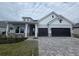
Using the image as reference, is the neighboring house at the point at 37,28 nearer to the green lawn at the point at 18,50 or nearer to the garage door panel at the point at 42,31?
the garage door panel at the point at 42,31

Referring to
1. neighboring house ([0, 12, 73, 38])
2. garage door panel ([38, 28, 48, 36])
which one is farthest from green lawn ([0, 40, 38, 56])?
garage door panel ([38, 28, 48, 36])

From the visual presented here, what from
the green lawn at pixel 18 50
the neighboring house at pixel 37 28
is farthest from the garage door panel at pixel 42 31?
the green lawn at pixel 18 50

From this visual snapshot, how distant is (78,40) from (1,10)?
560 centimetres

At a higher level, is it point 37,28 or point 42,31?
point 37,28

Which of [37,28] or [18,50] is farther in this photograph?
[37,28]

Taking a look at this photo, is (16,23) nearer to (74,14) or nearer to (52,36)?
(52,36)

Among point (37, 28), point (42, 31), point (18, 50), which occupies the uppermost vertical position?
point (37, 28)

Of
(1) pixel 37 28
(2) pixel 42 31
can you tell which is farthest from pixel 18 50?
(2) pixel 42 31

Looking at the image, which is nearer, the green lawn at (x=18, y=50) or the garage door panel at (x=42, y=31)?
the green lawn at (x=18, y=50)

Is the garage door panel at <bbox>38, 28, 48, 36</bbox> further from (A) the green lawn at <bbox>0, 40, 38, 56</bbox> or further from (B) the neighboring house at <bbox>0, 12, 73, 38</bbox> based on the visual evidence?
(A) the green lawn at <bbox>0, 40, 38, 56</bbox>

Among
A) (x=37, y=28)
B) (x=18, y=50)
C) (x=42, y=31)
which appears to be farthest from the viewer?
(x=42, y=31)

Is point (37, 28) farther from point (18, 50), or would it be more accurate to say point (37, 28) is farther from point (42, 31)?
point (18, 50)

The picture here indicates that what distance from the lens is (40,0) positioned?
241 inches

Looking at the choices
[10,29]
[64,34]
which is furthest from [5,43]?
[64,34]
